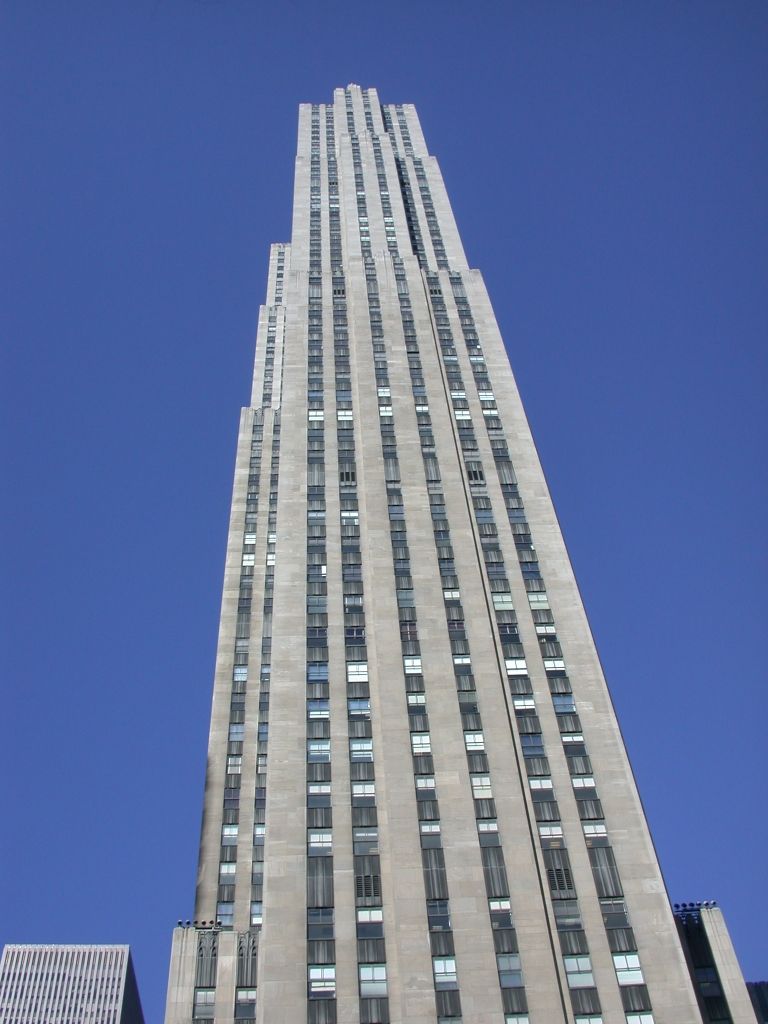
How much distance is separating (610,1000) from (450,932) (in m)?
8.78

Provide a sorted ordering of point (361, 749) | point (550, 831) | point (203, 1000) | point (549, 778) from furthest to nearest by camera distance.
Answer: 1. point (361, 749)
2. point (549, 778)
3. point (550, 831)
4. point (203, 1000)

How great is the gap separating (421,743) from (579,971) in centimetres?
1596

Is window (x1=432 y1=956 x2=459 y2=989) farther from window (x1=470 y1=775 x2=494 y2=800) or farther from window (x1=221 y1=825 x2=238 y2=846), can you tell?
window (x1=221 y1=825 x2=238 y2=846)

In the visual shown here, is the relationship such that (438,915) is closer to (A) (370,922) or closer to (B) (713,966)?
(A) (370,922)

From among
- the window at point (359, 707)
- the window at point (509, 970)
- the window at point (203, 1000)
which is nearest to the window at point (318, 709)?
the window at point (359, 707)

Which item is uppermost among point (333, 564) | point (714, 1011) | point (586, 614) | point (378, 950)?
point (333, 564)

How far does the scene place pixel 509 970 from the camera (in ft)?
168

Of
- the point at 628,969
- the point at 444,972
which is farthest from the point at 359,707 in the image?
the point at 628,969

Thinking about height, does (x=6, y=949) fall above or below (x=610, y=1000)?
above

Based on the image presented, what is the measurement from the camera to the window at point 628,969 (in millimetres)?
51219

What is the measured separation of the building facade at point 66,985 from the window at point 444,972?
126215 millimetres

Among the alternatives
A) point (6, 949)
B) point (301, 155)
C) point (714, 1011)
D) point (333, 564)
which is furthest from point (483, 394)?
point (6, 949)

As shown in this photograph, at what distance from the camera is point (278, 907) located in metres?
53.4

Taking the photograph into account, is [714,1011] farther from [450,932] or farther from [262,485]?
[262,485]
